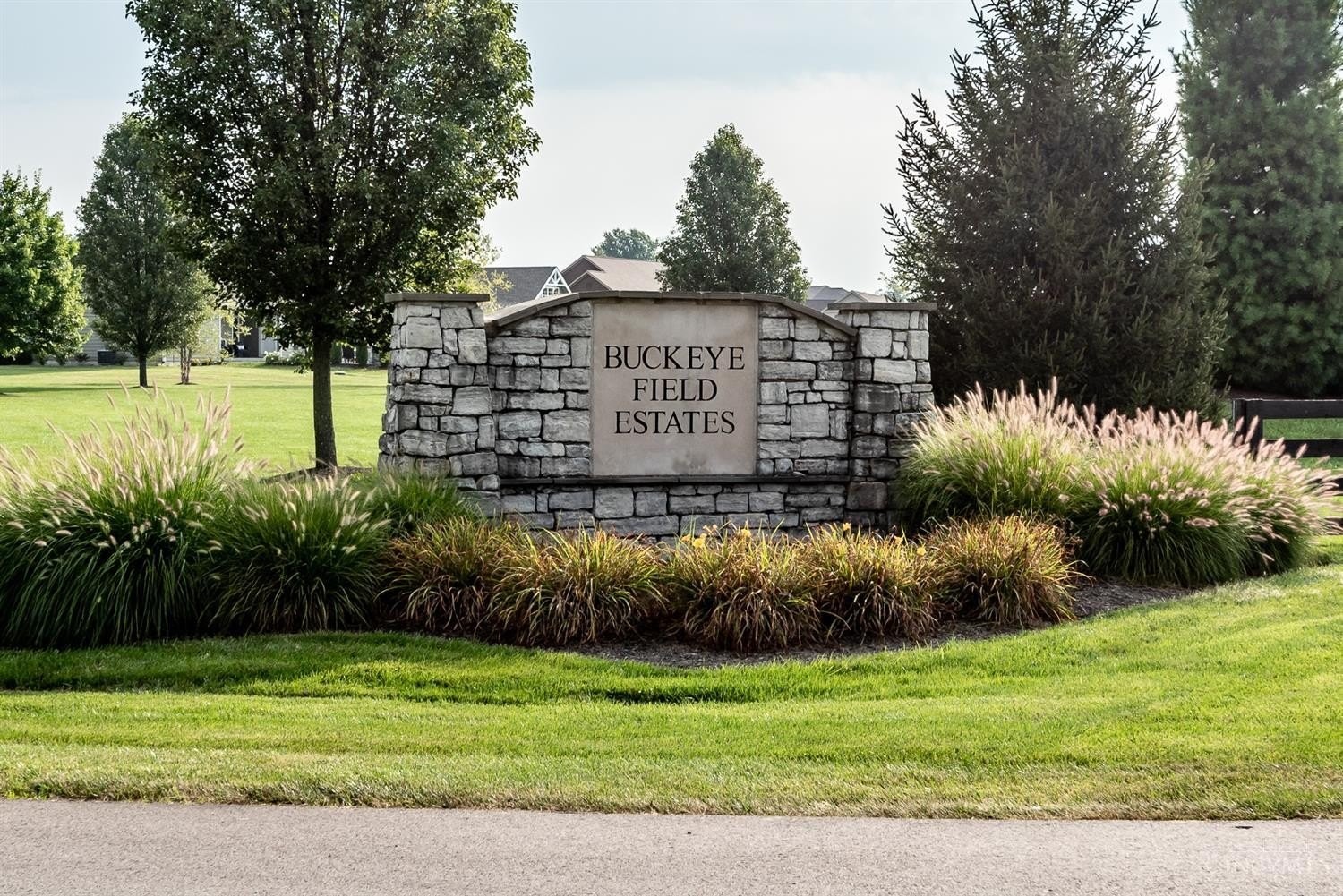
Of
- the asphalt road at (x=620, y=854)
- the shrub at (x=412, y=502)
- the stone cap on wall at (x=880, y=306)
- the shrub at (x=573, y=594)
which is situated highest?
the stone cap on wall at (x=880, y=306)

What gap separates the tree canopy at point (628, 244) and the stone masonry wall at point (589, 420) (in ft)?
338

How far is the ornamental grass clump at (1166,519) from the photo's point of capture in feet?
31.1

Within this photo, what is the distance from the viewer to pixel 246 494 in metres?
8.42

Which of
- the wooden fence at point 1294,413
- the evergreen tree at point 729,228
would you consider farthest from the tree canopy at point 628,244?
the wooden fence at point 1294,413

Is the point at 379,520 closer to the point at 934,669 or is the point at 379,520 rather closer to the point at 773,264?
the point at 934,669

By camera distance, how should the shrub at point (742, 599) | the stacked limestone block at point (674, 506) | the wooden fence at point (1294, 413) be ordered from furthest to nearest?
1. the wooden fence at point (1294, 413)
2. the stacked limestone block at point (674, 506)
3. the shrub at point (742, 599)

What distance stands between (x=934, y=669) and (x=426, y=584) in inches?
132

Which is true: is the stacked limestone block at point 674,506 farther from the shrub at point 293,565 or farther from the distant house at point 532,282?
the distant house at point 532,282

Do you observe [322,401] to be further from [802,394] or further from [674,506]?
[802,394]

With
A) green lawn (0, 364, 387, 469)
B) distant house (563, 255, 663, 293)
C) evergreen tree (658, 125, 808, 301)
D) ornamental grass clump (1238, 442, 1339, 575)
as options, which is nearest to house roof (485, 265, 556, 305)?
distant house (563, 255, 663, 293)

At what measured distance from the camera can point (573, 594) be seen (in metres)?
7.75

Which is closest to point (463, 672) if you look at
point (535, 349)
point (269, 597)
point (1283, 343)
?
point (269, 597)

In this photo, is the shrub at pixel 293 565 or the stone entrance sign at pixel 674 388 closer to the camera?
the shrub at pixel 293 565

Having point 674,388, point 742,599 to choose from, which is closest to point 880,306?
point 674,388
